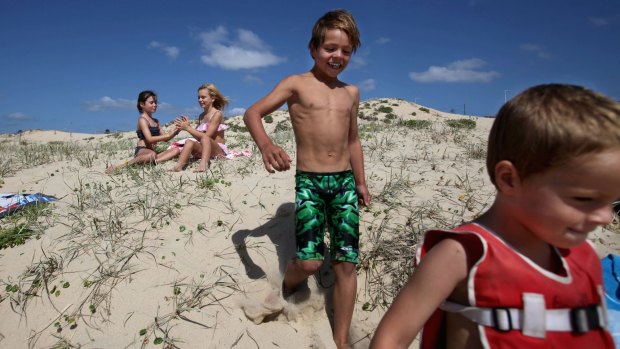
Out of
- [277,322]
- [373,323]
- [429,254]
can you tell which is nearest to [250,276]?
[277,322]

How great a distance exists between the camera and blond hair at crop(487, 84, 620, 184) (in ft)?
3.14

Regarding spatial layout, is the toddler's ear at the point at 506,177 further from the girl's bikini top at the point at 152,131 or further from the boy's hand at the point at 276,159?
the girl's bikini top at the point at 152,131

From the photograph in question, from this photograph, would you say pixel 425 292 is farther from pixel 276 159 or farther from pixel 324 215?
pixel 324 215

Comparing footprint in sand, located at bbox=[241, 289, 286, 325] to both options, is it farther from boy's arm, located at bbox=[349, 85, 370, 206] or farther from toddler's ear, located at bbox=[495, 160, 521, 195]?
toddler's ear, located at bbox=[495, 160, 521, 195]

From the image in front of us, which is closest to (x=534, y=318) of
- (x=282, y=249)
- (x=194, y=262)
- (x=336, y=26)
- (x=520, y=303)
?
(x=520, y=303)

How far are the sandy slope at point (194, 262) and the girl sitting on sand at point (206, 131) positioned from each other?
42.4 inches

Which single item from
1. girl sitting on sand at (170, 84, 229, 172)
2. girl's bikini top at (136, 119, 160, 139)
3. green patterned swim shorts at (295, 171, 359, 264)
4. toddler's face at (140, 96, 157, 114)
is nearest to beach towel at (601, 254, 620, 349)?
green patterned swim shorts at (295, 171, 359, 264)

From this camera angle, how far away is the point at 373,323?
8.88ft

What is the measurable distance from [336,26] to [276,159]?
1.02m

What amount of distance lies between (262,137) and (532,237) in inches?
57.4

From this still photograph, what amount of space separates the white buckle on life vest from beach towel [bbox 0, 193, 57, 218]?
14.3 ft

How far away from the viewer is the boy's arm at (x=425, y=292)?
108cm

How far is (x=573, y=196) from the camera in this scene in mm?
980

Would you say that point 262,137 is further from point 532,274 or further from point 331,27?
point 532,274
